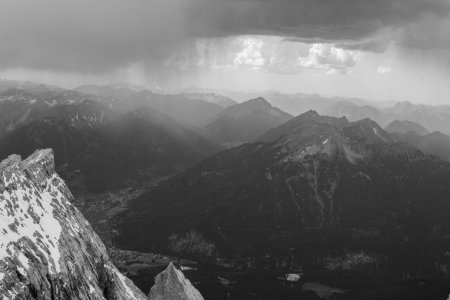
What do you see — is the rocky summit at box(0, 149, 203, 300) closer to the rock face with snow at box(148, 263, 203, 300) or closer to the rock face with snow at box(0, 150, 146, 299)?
the rock face with snow at box(0, 150, 146, 299)

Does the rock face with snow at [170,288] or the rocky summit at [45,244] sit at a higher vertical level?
the rocky summit at [45,244]

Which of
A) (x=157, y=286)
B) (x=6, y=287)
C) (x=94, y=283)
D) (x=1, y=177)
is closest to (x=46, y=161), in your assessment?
(x=1, y=177)

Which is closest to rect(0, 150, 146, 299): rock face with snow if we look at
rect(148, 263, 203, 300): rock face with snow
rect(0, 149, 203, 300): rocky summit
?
rect(0, 149, 203, 300): rocky summit

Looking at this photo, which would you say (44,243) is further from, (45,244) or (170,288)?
(170,288)

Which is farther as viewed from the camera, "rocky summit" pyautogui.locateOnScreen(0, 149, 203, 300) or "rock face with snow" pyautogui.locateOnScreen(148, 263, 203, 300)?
"rock face with snow" pyautogui.locateOnScreen(148, 263, 203, 300)

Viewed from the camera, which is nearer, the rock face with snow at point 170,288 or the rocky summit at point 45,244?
the rocky summit at point 45,244

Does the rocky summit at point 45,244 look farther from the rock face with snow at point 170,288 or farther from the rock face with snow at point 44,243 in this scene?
the rock face with snow at point 170,288

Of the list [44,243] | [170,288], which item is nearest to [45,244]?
[44,243]

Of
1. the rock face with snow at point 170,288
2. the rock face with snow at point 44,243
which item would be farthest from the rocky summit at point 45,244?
the rock face with snow at point 170,288

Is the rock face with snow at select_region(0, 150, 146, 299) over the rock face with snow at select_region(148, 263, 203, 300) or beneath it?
over
